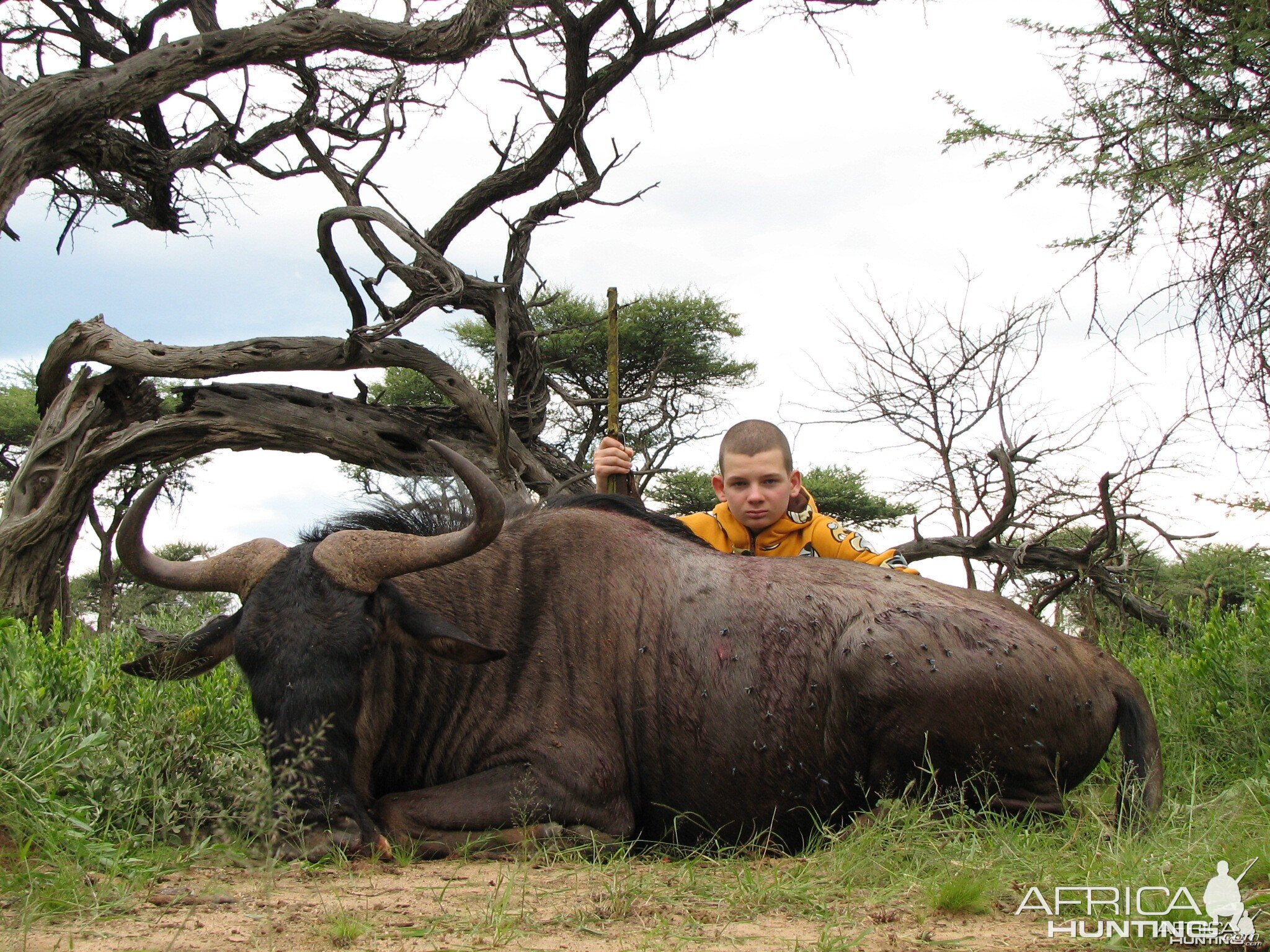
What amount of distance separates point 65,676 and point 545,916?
293 centimetres

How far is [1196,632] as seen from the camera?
253 inches

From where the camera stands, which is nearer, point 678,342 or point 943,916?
point 943,916

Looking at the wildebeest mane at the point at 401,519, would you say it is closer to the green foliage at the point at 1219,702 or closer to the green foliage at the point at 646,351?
the green foliage at the point at 1219,702

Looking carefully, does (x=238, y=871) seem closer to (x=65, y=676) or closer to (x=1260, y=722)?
(x=65, y=676)

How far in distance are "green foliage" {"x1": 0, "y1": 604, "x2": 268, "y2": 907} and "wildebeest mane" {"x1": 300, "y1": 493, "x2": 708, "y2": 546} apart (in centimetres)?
94

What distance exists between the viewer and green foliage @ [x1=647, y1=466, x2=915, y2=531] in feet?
65.4

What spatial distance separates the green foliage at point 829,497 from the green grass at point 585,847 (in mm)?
15116

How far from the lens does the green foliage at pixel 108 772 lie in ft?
9.73

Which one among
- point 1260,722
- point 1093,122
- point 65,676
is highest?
point 1093,122

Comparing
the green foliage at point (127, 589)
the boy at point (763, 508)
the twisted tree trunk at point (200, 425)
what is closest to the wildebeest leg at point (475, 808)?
the boy at point (763, 508)

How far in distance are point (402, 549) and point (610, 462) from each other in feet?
5.74

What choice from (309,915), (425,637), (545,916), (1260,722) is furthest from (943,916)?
(1260,722)

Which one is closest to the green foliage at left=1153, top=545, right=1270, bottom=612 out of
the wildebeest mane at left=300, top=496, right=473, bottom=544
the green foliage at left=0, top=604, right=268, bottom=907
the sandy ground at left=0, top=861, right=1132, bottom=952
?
the wildebeest mane at left=300, top=496, right=473, bottom=544

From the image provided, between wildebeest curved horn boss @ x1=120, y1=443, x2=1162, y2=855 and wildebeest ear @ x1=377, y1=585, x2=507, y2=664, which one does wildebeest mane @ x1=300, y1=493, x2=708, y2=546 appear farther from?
wildebeest ear @ x1=377, y1=585, x2=507, y2=664
